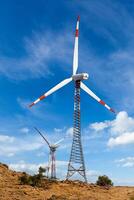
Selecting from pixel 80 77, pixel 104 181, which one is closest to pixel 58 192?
pixel 104 181

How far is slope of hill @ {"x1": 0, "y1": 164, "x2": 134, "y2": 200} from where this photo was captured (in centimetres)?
8267

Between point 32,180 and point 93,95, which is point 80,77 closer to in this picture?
point 93,95

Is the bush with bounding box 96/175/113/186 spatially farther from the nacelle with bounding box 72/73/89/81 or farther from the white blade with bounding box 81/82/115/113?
the nacelle with bounding box 72/73/89/81

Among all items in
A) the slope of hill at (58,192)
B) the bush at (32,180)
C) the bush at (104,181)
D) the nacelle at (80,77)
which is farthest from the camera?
the nacelle at (80,77)

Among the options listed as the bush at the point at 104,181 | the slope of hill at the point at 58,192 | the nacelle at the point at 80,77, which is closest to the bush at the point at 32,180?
the slope of hill at the point at 58,192

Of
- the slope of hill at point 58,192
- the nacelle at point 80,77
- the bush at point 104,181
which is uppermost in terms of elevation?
the nacelle at point 80,77

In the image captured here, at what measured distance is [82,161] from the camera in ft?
371

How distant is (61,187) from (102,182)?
20163 millimetres

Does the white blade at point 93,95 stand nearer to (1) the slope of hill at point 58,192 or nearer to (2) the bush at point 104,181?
(2) the bush at point 104,181

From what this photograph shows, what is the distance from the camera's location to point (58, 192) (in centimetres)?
8838

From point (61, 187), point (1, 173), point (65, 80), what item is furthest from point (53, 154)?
point (61, 187)

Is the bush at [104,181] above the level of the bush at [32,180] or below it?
above

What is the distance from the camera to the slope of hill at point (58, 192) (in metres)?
82.7

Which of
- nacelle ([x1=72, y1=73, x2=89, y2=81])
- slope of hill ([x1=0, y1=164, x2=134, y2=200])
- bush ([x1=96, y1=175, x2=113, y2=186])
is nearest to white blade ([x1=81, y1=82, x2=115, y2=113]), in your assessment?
nacelle ([x1=72, y1=73, x2=89, y2=81])
